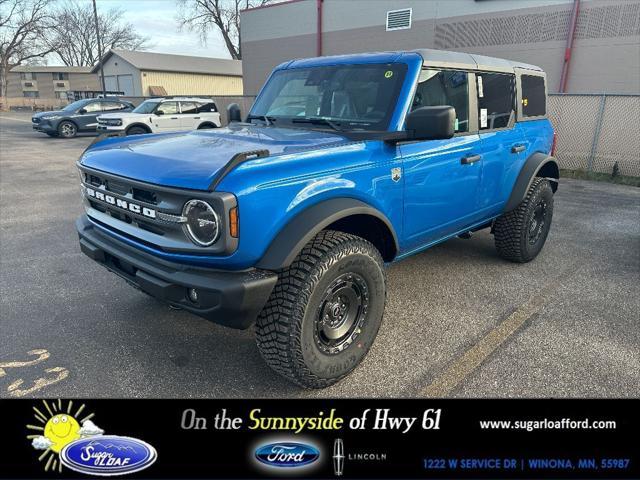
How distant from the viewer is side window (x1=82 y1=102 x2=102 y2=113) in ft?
61.6

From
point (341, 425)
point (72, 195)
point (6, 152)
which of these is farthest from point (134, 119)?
point (341, 425)

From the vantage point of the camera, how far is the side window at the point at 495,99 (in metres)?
3.82

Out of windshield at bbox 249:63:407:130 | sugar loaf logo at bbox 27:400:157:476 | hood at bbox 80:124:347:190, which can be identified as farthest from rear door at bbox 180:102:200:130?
sugar loaf logo at bbox 27:400:157:476

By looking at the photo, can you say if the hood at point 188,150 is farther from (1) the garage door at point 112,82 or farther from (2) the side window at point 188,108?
(1) the garage door at point 112,82

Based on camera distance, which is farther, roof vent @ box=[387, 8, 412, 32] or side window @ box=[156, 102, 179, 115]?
roof vent @ box=[387, 8, 412, 32]

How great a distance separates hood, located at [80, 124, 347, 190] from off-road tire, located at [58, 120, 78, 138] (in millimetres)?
17918

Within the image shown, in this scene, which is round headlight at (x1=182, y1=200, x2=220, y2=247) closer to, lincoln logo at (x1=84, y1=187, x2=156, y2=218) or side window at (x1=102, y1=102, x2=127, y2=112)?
lincoln logo at (x1=84, y1=187, x2=156, y2=218)

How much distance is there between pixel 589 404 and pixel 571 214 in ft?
17.6

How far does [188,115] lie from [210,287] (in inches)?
591

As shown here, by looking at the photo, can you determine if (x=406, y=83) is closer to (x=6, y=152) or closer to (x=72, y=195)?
(x=72, y=195)

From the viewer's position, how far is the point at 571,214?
7.10m

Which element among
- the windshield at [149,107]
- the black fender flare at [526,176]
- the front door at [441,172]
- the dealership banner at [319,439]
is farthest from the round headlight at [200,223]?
the windshield at [149,107]

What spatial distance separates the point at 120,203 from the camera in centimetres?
263

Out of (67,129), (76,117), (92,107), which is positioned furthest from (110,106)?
(67,129)
